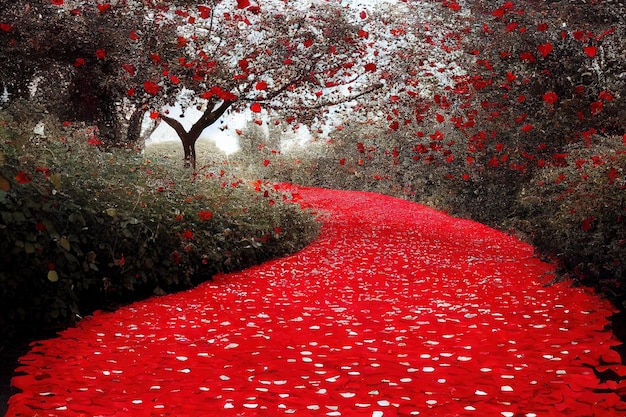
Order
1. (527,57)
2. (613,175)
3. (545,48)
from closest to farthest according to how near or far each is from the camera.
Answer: (613,175) → (545,48) → (527,57)

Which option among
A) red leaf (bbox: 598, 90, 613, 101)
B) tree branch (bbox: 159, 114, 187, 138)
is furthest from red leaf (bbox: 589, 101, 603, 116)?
tree branch (bbox: 159, 114, 187, 138)

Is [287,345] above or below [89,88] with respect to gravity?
below

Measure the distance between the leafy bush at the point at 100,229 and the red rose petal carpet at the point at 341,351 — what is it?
0.31 metres

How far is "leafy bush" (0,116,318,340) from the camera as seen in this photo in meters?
4.82

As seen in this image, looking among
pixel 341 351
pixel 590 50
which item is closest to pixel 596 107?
pixel 590 50

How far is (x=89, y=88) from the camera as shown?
33.3 feet

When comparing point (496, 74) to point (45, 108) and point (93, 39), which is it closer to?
point (93, 39)

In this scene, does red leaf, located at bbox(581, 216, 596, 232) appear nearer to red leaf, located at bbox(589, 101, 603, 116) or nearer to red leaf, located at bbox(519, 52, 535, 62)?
red leaf, located at bbox(589, 101, 603, 116)

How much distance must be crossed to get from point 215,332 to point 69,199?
1.81 meters

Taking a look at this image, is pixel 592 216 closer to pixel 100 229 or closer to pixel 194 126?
pixel 100 229

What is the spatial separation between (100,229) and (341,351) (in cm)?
276

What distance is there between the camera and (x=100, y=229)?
234 inches

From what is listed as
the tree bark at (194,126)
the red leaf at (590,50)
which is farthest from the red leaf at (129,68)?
the red leaf at (590,50)

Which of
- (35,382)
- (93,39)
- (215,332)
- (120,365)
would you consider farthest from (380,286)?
(93,39)
